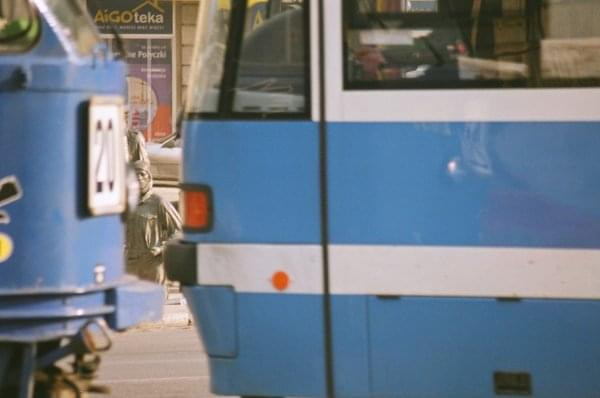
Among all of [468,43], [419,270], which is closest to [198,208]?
[419,270]

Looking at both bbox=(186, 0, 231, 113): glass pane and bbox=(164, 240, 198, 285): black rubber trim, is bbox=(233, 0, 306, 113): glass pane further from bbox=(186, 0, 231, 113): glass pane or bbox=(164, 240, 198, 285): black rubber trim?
bbox=(164, 240, 198, 285): black rubber trim

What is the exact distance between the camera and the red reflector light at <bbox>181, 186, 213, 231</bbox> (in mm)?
7117

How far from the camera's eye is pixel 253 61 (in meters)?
7.21

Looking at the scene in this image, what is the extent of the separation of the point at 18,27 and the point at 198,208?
50.5 inches

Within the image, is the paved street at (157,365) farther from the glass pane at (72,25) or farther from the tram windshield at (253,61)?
the glass pane at (72,25)

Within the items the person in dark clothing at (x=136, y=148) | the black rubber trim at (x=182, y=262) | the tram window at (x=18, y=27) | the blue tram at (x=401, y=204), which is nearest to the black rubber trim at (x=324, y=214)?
the blue tram at (x=401, y=204)

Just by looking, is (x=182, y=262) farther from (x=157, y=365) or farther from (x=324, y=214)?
(x=157, y=365)

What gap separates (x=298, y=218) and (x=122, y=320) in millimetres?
975

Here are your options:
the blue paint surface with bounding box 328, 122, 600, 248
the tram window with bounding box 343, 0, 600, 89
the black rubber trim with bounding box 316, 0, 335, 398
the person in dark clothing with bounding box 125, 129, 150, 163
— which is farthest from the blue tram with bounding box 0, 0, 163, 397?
the person in dark clothing with bounding box 125, 129, 150, 163

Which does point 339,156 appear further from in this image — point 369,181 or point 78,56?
point 78,56

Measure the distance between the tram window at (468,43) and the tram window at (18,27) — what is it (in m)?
1.47

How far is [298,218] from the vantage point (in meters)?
7.00

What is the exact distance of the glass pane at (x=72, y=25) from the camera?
6.41 m

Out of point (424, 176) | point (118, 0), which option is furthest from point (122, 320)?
point (118, 0)
